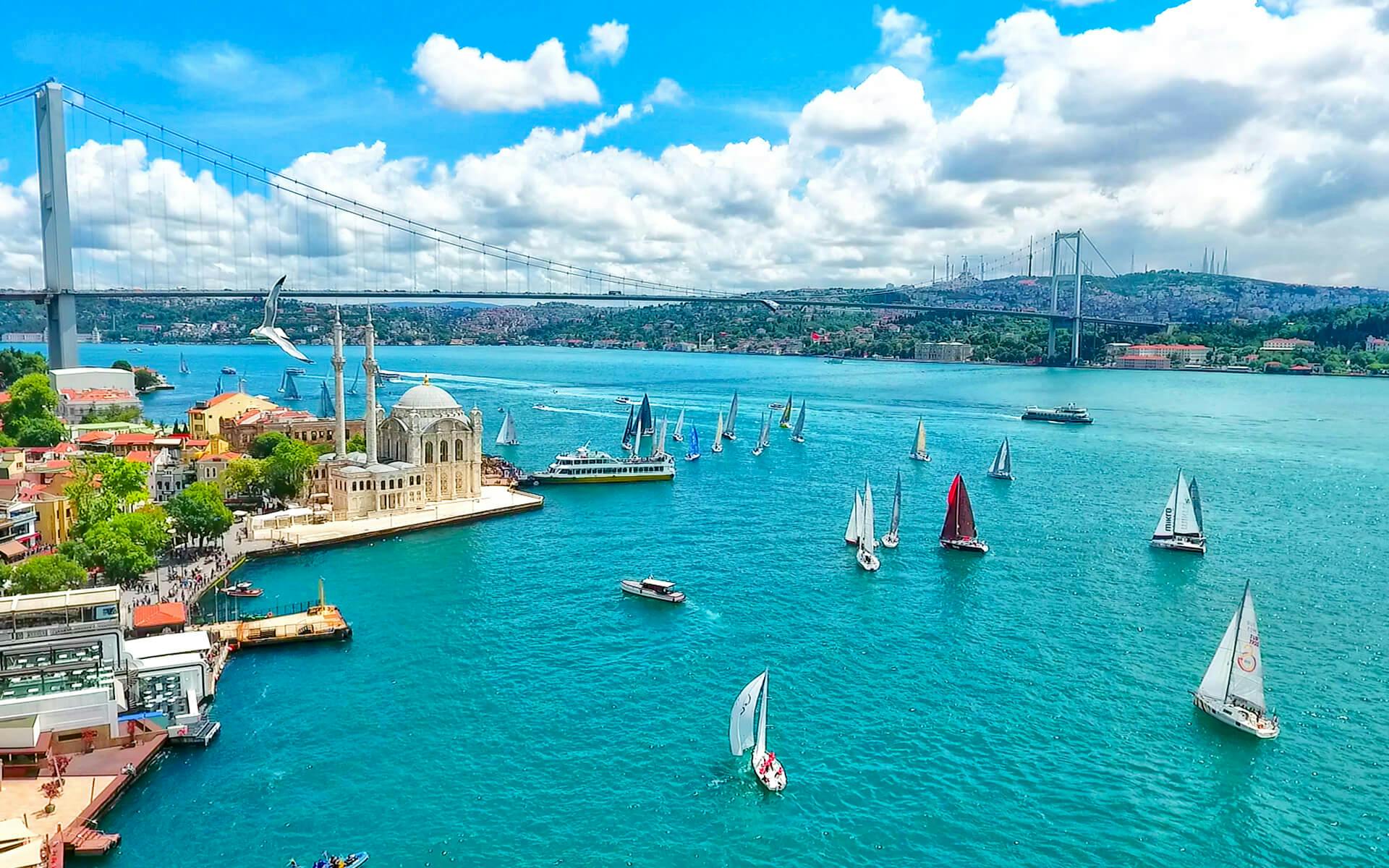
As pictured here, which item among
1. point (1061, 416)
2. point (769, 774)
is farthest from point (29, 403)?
point (1061, 416)

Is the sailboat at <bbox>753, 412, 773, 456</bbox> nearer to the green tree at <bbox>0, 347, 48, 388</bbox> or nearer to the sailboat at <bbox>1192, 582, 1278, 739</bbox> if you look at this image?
the sailboat at <bbox>1192, 582, 1278, 739</bbox>

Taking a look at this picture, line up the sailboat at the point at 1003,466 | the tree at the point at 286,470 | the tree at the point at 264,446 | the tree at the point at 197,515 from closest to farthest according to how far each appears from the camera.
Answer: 1. the tree at the point at 197,515
2. the tree at the point at 286,470
3. the tree at the point at 264,446
4. the sailboat at the point at 1003,466

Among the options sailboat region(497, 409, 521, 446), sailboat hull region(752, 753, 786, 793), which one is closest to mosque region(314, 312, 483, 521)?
sailboat region(497, 409, 521, 446)

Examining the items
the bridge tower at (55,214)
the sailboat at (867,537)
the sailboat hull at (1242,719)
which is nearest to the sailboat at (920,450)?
the sailboat at (867,537)

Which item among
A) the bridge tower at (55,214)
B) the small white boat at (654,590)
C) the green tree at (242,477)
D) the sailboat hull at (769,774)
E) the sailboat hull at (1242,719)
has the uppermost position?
the bridge tower at (55,214)

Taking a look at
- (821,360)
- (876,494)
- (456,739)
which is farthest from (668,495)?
(821,360)

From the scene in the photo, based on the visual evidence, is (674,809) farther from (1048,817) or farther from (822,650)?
(822,650)

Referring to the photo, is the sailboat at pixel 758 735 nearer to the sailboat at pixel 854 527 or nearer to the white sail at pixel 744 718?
the white sail at pixel 744 718
